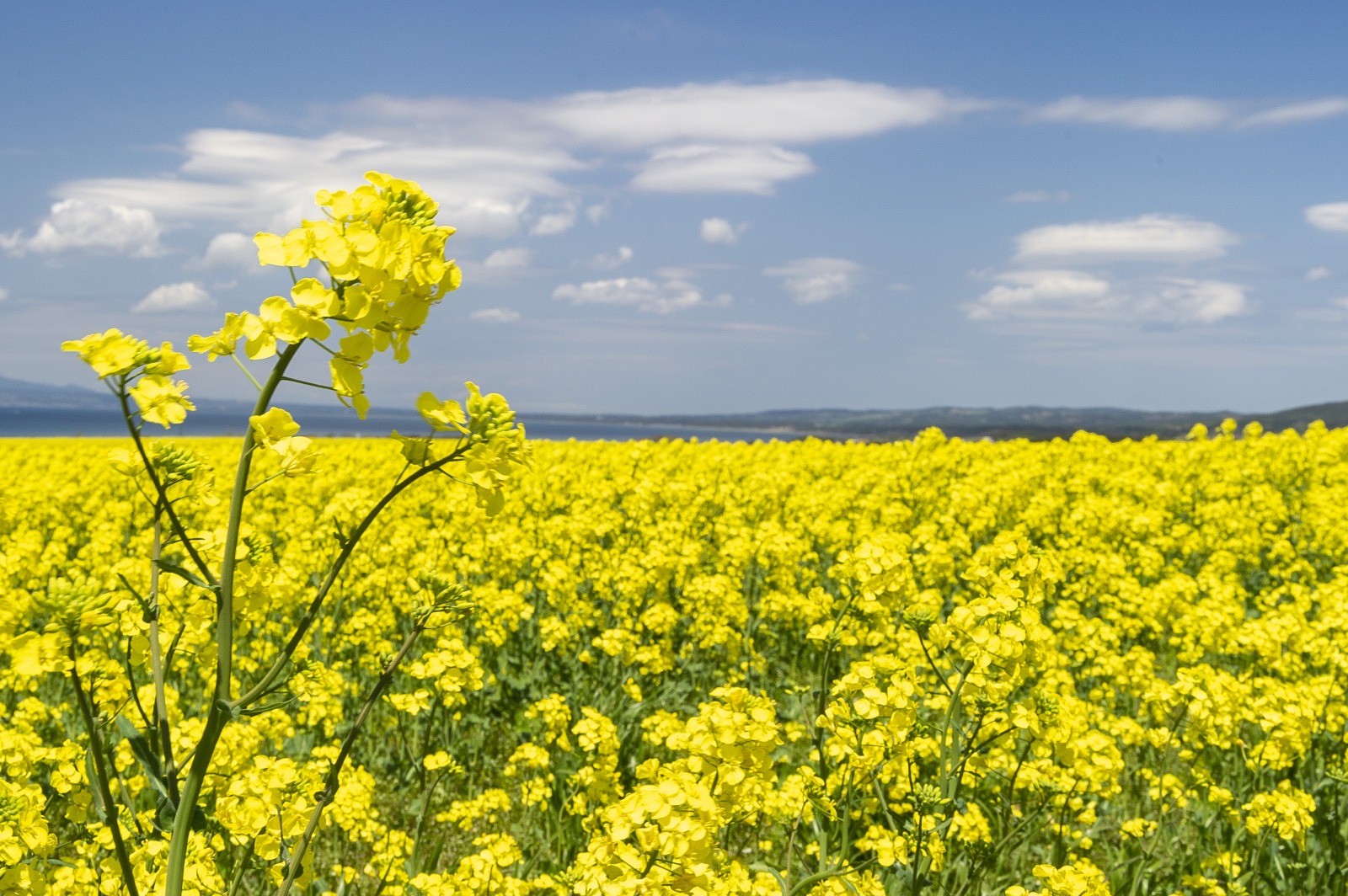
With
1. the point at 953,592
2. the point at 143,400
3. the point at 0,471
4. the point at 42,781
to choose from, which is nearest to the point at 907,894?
the point at 143,400

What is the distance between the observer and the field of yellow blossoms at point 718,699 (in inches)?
94.4

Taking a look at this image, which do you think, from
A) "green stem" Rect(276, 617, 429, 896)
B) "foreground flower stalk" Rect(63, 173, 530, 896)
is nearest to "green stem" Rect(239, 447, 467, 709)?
"foreground flower stalk" Rect(63, 173, 530, 896)

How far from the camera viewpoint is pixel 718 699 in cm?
316

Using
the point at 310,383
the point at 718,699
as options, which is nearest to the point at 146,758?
the point at 310,383

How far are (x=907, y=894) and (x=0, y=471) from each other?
15067 mm

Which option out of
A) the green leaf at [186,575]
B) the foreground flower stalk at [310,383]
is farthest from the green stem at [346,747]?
the green leaf at [186,575]

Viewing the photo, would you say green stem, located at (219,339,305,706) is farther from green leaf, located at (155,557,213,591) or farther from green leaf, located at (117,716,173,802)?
green leaf, located at (117,716,173,802)

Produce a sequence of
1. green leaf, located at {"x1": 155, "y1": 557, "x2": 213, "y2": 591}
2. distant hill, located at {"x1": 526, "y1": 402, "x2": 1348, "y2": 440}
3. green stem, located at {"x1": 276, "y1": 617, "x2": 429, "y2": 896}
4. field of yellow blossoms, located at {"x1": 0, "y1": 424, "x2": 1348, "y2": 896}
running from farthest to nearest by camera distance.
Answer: distant hill, located at {"x1": 526, "y1": 402, "x2": 1348, "y2": 440} < field of yellow blossoms, located at {"x1": 0, "y1": 424, "x2": 1348, "y2": 896} < green stem, located at {"x1": 276, "y1": 617, "x2": 429, "y2": 896} < green leaf, located at {"x1": 155, "y1": 557, "x2": 213, "y2": 591}

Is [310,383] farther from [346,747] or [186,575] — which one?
[346,747]

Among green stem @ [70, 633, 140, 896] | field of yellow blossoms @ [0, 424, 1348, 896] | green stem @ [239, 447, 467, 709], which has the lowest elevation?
field of yellow blossoms @ [0, 424, 1348, 896]

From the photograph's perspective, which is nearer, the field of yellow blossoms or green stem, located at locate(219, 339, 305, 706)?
green stem, located at locate(219, 339, 305, 706)

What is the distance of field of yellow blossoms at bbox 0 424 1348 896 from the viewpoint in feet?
7.87

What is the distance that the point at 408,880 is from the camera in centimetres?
330

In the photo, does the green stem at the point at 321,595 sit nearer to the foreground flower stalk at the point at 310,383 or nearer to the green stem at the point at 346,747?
the foreground flower stalk at the point at 310,383
